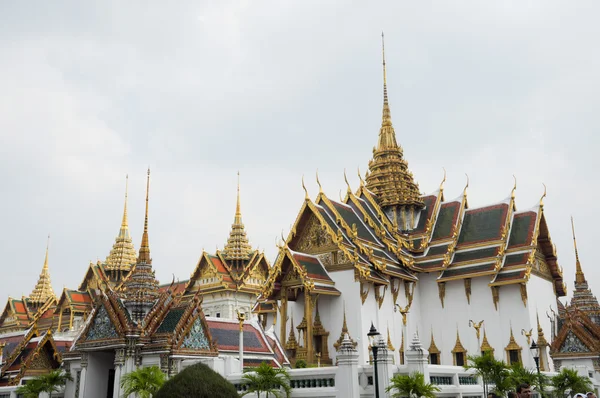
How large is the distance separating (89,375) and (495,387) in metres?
8.47

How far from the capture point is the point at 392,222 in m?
28.8

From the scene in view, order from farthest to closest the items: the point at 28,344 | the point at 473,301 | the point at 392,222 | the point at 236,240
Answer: the point at 236,240, the point at 392,222, the point at 473,301, the point at 28,344

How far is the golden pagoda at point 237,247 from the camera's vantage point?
46.5 metres

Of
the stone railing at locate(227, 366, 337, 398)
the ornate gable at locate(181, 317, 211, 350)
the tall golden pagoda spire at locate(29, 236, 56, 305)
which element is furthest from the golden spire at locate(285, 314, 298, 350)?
the tall golden pagoda spire at locate(29, 236, 56, 305)

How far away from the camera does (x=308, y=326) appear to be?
74.2 feet

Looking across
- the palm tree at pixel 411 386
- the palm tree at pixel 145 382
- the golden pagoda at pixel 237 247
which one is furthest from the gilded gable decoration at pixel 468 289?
the golden pagoda at pixel 237 247

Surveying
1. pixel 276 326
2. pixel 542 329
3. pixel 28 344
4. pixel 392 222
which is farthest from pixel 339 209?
pixel 28 344

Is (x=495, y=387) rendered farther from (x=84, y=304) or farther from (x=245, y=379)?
(x=84, y=304)

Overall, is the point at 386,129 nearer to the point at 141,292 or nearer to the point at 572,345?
the point at 572,345

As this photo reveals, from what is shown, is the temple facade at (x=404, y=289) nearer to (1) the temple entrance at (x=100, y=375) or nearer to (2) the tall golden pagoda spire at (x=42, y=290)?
(1) the temple entrance at (x=100, y=375)

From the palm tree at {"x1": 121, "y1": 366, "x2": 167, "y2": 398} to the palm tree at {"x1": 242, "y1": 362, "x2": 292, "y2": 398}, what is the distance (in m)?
1.51

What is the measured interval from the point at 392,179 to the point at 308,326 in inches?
407

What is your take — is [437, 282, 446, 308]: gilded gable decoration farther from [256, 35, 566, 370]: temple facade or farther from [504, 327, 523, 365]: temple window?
[504, 327, 523, 365]: temple window

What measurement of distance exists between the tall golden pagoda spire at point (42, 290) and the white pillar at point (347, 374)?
2127 inches
